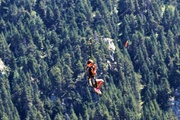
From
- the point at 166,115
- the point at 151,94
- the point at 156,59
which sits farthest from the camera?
the point at 156,59

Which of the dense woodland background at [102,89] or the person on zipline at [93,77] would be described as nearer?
the person on zipline at [93,77]

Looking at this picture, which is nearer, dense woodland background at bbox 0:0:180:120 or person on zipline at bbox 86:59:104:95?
person on zipline at bbox 86:59:104:95

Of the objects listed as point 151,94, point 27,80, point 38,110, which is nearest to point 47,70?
point 27,80

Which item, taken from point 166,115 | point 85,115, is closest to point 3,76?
point 85,115

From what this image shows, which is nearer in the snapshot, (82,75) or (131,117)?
(131,117)

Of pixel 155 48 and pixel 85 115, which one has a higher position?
pixel 155 48

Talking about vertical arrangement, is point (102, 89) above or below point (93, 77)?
below

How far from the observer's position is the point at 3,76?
194 m

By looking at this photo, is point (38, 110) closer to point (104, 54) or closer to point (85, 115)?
point (85, 115)

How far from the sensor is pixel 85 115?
173 m

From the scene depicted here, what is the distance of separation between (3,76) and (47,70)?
12.6m

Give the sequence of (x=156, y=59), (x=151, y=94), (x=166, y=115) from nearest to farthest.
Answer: (x=166, y=115) < (x=151, y=94) < (x=156, y=59)

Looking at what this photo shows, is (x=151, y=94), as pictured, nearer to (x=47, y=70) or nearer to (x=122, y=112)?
(x=122, y=112)

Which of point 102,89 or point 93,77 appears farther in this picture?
point 102,89
